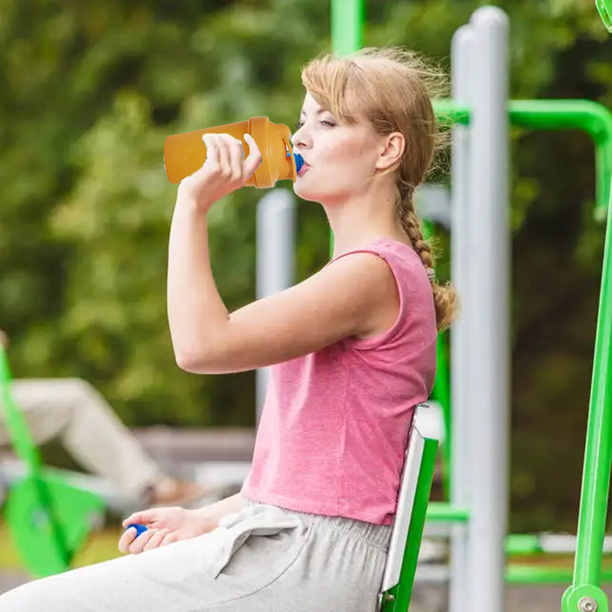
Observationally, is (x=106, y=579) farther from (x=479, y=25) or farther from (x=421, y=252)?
(x=479, y=25)

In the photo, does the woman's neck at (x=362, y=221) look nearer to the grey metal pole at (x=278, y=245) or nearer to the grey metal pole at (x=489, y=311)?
the grey metal pole at (x=489, y=311)

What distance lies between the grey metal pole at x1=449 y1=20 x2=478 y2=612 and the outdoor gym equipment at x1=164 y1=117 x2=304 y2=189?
48.8 inches

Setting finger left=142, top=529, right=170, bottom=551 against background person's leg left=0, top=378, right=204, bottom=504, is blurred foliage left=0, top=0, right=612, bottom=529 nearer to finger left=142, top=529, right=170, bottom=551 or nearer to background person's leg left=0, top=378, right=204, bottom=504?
background person's leg left=0, top=378, right=204, bottom=504

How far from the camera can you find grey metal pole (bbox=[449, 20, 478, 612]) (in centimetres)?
273

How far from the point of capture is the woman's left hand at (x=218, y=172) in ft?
4.80

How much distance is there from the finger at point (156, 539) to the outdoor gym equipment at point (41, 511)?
2.79 metres

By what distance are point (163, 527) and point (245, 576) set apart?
232mm

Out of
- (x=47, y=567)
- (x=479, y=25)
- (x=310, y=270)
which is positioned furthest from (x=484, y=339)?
(x=310, y=270)

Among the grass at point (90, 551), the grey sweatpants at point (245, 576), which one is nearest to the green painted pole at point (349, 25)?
the grey sweatpants at point (245, 576)

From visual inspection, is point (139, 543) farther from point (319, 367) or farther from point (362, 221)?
point (362, 221)

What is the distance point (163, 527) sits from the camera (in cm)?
162

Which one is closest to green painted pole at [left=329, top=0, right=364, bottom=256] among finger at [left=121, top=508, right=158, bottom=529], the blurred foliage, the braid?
the braid

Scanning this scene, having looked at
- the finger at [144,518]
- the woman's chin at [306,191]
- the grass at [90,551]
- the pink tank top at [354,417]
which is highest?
the woman's chin at [306,191]

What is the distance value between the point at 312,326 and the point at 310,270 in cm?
675
